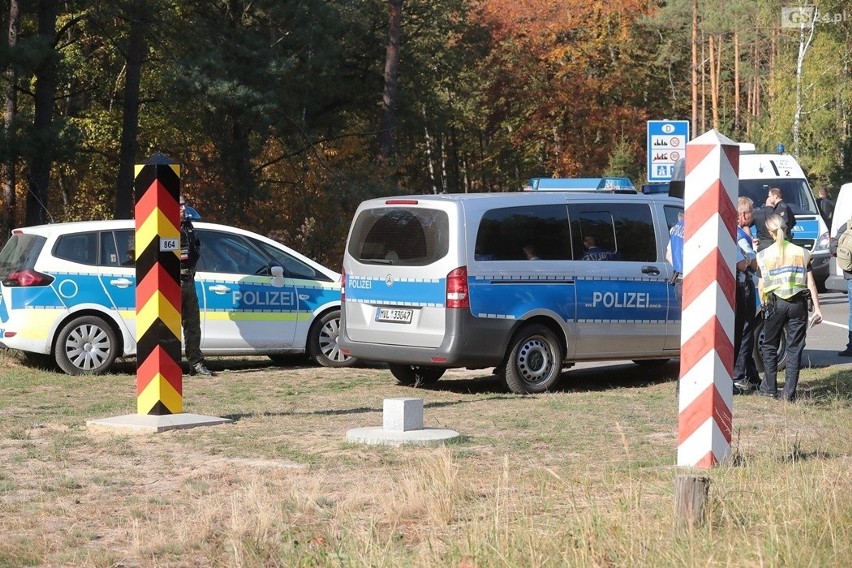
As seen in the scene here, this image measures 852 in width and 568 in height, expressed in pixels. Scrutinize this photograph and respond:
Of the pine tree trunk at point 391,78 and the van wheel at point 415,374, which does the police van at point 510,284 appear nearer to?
the van wheel at point 415,374

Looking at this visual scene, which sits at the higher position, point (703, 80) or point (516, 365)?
point (703, 80)

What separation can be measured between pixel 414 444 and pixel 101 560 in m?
3.75

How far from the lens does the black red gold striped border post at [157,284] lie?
11.0 meters

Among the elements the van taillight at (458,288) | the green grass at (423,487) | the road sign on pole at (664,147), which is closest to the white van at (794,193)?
the road sign on pole at (664,147)

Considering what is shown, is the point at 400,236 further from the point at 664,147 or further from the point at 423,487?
the point at 664,147

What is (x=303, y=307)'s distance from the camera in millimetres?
16688

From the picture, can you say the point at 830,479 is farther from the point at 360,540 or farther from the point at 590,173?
the point at 590,173

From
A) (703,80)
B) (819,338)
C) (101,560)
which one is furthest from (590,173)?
(101,560)

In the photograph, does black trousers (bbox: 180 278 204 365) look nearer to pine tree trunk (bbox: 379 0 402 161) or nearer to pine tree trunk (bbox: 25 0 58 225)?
pine tree trunk (bbox: 25 0 58 225)

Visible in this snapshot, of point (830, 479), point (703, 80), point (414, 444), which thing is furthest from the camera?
point (703, 80)

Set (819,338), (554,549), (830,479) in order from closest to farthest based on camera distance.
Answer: (554,549) → (830,479) → (819,338)

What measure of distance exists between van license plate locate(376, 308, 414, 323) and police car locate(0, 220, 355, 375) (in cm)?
266

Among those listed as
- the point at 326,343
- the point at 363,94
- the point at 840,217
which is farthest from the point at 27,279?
the point at 363,94

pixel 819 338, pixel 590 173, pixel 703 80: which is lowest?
pixel 819 338
